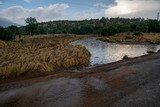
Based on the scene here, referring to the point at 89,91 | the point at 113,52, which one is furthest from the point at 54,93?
the point at 113,52

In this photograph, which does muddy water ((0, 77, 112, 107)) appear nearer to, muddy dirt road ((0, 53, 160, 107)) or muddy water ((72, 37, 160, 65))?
muddy dirt road ((0, 53, 160, 107))

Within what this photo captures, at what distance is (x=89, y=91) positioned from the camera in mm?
18828

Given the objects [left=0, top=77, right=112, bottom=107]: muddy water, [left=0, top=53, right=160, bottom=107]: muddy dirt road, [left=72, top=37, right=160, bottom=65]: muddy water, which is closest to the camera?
[left=0, top=53, right=160, bottom=107]: muddy dirt road

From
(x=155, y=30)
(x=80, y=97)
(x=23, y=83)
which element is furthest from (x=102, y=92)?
(x=155, y=30)

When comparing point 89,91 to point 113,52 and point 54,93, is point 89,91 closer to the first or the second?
point 54,93

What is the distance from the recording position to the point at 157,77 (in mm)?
22781

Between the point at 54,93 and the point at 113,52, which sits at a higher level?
the point at 54,93

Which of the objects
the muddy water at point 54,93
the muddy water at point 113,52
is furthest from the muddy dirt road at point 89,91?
the muddy water at point 113,52

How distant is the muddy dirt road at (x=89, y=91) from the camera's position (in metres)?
16.2

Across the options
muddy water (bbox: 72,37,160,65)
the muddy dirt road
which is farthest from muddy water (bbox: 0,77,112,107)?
muddy water (bbox: 72,37,160,65)

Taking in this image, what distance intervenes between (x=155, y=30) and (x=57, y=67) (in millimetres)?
108702

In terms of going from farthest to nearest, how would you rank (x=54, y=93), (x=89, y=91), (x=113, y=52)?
(x=113, y=52) < (x=89, y=91) < (x=54, y=93)

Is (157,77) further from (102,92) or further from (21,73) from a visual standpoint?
(21,73)

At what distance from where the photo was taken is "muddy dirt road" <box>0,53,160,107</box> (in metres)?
16.2
